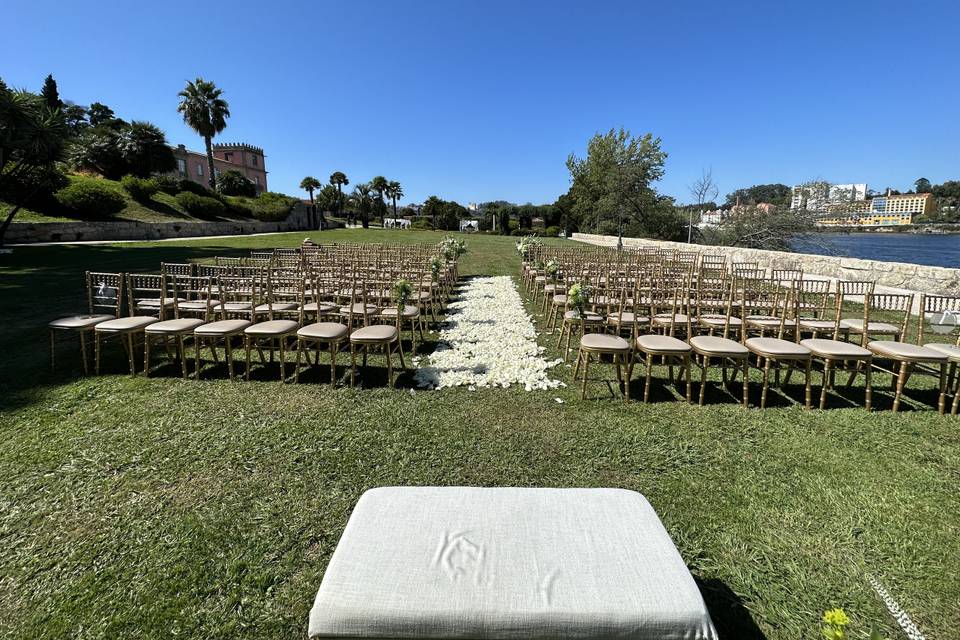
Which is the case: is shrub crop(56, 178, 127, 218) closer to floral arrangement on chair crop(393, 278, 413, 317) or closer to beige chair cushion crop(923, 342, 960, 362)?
floral arrangement on chair crop(393, 278, 413, 317)

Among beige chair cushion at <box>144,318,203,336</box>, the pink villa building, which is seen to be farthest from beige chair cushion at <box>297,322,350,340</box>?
the pink villa building

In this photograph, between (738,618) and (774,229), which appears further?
(774,229)

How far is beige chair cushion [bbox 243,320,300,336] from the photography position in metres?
4.81

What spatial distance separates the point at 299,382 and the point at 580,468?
3310 millimetres

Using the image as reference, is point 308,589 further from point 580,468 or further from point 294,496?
point 580,468

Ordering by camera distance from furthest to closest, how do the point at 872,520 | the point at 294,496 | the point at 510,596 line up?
the point at 294,496
the point at 872,520
the point at 510,596

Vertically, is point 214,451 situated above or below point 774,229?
below

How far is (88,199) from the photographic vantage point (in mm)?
24391

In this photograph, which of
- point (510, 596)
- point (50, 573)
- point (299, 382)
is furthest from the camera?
point (299, 382)

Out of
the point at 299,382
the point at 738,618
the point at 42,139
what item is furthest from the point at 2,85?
the point at 738,618

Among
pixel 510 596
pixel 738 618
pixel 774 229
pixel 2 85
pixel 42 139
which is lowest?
pixel 738 618

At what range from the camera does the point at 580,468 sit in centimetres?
323

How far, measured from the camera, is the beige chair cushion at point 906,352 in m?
4.07

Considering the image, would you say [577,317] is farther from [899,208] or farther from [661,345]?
[899,208]
